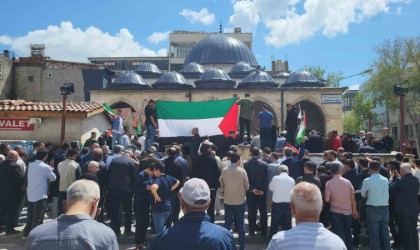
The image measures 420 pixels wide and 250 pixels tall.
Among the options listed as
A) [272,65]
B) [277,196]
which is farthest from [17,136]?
[272,65]

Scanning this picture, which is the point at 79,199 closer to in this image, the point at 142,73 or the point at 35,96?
the point at 35,96

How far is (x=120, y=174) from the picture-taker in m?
7.43

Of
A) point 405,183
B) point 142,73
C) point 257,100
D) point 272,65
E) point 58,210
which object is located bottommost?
point 58,210

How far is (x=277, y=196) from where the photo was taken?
7082mm

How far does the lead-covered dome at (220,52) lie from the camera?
45.8m

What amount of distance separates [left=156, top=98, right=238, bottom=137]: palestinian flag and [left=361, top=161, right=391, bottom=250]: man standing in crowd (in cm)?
654

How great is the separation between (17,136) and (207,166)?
9627 millimetres

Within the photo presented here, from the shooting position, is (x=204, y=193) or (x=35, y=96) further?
(x=35, y=96)

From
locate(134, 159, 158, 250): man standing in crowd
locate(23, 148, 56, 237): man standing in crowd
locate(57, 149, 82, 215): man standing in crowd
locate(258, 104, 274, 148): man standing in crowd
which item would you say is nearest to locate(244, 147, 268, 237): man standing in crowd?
locate(134, 159, 158, 250): man standing in crowd

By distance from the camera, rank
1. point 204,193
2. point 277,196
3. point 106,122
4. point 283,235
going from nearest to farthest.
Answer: point 283,235 → point 204,193 → point 277,196 → point 106,122

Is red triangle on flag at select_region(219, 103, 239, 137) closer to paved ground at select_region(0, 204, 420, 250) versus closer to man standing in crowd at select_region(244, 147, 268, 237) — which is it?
man standing in crowd at select_region(244, 147, 268, 237)

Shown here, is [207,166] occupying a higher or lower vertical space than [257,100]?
lower

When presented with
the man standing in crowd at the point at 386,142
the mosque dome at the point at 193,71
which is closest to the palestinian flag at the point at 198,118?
the man standing in crowd at the point at 386,142

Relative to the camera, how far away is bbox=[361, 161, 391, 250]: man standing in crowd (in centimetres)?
635
